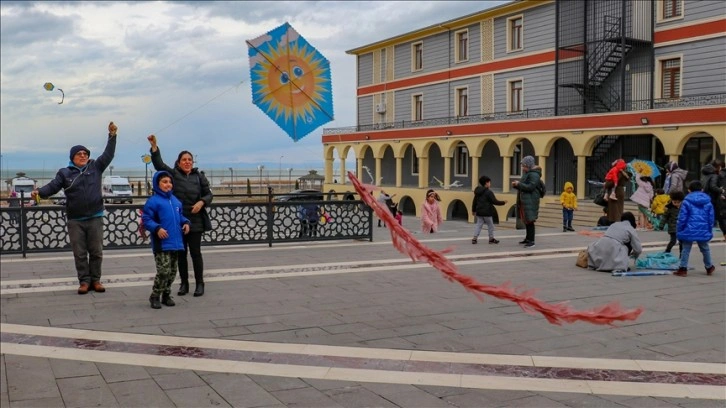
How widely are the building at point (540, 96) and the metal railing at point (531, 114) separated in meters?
0.07

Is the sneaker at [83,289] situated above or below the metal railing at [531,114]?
below

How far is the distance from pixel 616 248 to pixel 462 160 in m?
25.5

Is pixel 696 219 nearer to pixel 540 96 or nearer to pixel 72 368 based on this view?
pixel 72 368

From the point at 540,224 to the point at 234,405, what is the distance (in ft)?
72.2

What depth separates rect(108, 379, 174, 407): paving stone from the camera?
14.0ft

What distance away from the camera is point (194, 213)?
7773mm

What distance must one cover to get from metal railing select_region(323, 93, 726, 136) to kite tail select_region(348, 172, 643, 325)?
18.6 metres

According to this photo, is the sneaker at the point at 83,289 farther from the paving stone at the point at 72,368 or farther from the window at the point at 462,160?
the window at the point at 462,160

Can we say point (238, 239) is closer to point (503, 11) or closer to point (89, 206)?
point (89, 206)

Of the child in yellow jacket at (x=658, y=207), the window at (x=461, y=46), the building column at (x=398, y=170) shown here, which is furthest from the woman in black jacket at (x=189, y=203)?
the building column at (x=398, y=170)

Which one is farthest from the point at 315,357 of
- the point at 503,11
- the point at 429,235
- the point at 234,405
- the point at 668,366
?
the point at 503,11

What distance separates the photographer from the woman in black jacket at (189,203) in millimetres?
7746

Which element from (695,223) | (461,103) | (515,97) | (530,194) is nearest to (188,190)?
(695,223)

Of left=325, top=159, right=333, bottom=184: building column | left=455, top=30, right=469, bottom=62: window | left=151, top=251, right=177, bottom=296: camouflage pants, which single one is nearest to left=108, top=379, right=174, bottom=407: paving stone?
left=151, top=251, right=177, bottom=296: camouflage pants
